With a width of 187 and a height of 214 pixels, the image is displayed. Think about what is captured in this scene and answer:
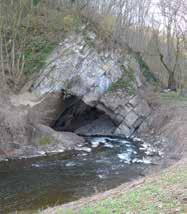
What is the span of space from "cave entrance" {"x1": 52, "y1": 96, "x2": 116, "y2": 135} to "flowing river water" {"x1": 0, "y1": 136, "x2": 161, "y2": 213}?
17.4 feet

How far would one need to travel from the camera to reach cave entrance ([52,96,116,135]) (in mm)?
27703

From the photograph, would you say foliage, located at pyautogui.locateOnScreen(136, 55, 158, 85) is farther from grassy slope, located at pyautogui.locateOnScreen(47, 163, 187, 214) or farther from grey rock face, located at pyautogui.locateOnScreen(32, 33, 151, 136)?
grassy slope, located at pyautogui.locateOnScreen(47, 163, 187, 214)

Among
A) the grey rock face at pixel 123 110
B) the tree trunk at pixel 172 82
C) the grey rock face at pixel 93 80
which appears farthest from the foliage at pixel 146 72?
the grey rock face at pixel 123 110

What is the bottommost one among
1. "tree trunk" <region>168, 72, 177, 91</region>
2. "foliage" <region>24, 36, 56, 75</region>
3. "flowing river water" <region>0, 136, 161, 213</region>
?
"flowing river water" <region>0, 136, 161, 213</region>

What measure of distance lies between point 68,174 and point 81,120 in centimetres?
1393

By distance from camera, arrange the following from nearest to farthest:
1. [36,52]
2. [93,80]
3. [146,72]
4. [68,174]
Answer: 1. [68,174]
2. [36,52]
3. [93,80]
4. [146,72]

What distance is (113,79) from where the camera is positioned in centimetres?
2862

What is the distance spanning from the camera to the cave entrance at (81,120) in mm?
27703

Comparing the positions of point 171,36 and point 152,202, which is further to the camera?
point 171,36

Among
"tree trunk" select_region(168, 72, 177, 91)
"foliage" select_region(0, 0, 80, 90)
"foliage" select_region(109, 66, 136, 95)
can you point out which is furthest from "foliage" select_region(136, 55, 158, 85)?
"foliage" select_region(0, 0, 80, 90)

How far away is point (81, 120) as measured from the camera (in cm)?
3020

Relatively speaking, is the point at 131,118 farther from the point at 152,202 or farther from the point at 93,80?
the point at 152,202

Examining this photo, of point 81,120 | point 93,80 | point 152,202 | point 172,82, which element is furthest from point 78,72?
point 152,202

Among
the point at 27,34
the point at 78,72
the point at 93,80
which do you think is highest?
the point at 27,34
